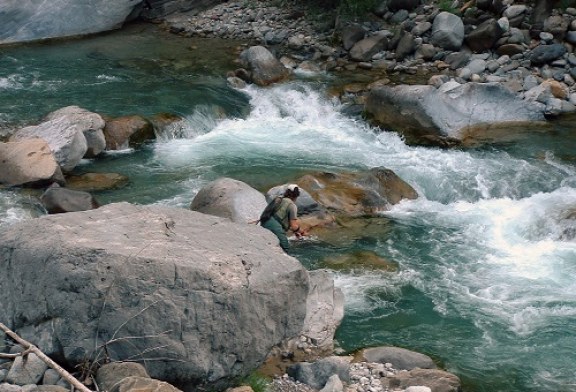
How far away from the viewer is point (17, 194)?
14156 millimetres

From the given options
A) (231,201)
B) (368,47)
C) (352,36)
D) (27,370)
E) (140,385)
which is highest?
(140,385)

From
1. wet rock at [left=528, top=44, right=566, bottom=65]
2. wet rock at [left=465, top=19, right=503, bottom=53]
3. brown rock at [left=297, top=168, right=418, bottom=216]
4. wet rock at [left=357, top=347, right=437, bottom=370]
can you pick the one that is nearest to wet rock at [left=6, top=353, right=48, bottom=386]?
wet rock at [left=357, top=347, right=437, bottom=370]

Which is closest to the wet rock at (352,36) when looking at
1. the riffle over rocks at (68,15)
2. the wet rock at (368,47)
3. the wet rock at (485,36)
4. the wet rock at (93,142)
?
the wet rock at (368,47)

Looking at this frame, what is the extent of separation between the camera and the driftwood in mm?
7358

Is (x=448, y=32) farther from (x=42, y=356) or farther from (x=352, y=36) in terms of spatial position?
(x=42, y=356)

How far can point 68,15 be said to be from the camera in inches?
1020

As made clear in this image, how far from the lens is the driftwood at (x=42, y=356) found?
24.1ft

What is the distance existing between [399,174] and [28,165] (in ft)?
23.7

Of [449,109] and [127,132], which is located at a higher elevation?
[449,109]

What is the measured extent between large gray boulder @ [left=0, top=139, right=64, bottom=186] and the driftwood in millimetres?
6792

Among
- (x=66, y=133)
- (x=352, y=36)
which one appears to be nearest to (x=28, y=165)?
(x=66, y=133)

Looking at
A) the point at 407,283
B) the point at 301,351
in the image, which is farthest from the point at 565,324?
the point at 301,351

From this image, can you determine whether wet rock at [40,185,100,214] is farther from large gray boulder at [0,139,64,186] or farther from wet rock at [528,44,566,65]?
wet rock at [528,44,566,65]

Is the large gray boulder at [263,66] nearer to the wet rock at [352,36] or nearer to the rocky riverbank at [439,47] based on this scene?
the rocky riverbank at [439,47]
